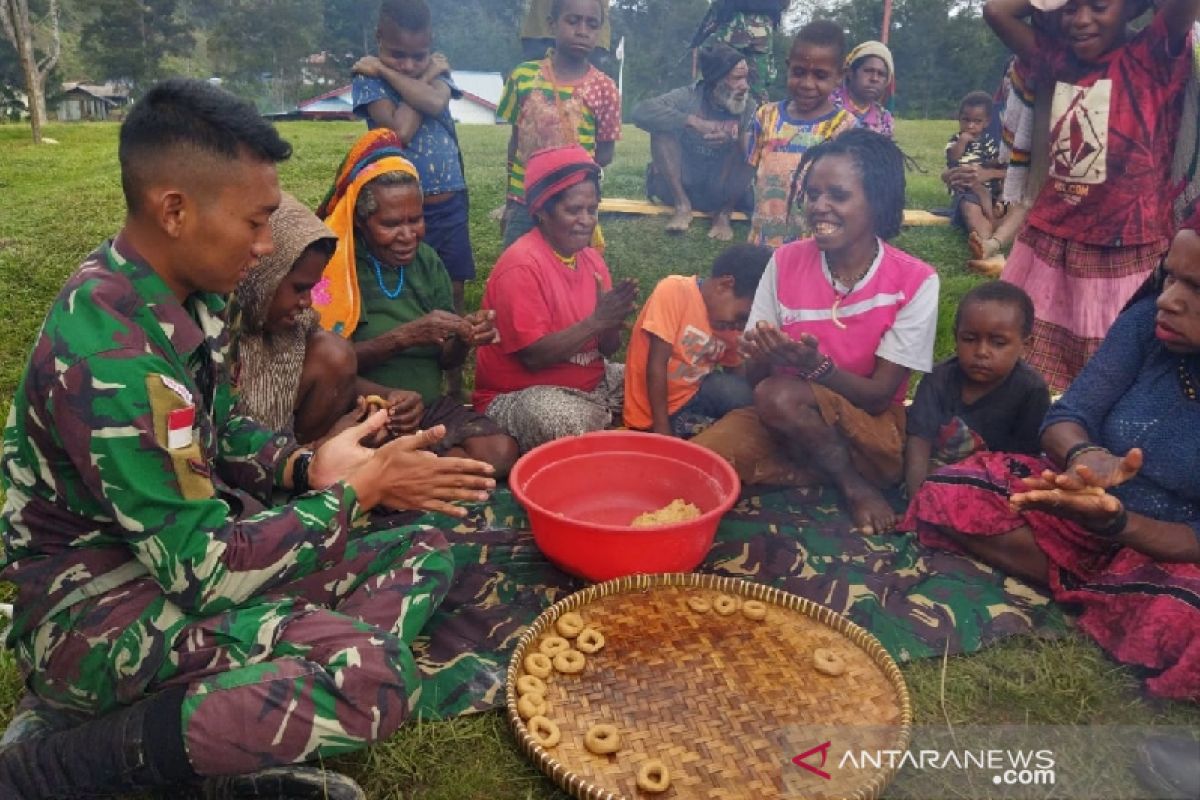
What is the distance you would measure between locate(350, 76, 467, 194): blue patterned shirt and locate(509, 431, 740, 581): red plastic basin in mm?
1949

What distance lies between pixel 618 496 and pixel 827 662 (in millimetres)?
1060

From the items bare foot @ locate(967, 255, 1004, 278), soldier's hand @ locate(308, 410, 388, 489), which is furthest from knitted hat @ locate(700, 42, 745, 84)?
soldier's hand @ locate(308, 410, 388, 489)

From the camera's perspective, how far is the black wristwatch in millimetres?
2213

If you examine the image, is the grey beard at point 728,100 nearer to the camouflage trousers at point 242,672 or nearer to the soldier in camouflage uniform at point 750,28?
the soldier in camouflage uniform at point 750,28

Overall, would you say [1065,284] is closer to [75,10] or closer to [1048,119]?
[1048,119]

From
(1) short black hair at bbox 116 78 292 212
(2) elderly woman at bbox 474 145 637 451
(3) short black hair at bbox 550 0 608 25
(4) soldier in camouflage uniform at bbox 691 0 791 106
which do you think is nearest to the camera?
(1) short black hair at bbox 116 78 292 212

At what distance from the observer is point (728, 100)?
20.6 feet

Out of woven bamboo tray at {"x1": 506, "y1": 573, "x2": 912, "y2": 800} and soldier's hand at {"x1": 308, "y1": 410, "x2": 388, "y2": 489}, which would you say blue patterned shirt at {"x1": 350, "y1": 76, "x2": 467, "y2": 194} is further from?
woven bamboo tray at {"x1": 506, "y1": 573, "x2": 912, "y2": 800}

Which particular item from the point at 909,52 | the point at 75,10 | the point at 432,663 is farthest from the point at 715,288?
the point at 75,10

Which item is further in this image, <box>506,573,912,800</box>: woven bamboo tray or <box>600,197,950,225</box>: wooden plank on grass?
<box>600,197,950,225</box>: wooden plank on grass

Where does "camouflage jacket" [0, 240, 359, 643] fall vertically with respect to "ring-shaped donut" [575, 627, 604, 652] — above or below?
above

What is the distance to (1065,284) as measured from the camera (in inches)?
141

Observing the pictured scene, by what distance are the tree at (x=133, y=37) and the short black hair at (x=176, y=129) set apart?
89.9ft

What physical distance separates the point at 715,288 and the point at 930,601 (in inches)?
58.8
